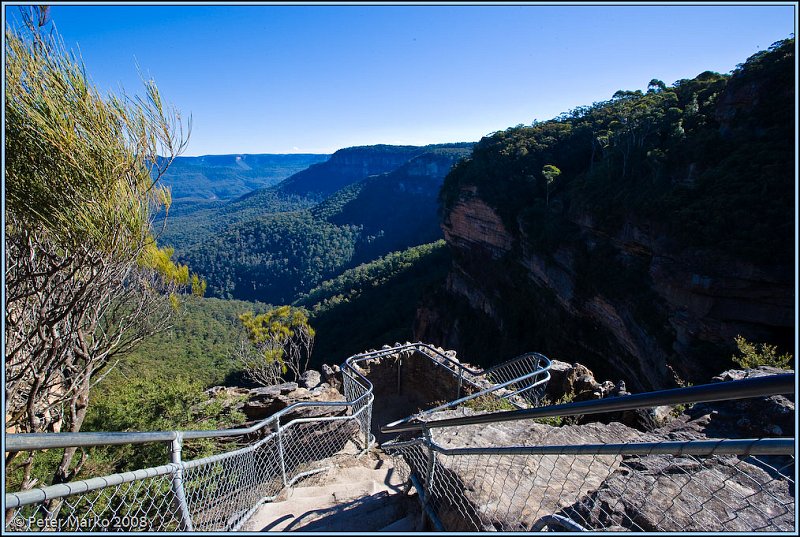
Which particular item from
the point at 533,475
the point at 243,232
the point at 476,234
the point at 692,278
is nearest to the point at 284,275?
the point at 243,232

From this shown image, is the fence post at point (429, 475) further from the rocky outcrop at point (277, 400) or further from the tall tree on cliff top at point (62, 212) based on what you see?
the rocky outcrop at point (277, 400)

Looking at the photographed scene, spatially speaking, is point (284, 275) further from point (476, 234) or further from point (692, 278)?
point (692, 278)

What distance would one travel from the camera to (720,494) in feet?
7.67

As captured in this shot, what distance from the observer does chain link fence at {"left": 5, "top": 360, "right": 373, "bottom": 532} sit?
205 centimetres

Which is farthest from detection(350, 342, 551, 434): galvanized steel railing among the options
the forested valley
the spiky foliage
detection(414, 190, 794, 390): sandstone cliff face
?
detection(414, 190, 794, 390): sandstone cliff face

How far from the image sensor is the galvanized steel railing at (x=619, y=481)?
1487 millimetres

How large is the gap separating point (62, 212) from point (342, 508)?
377 cm

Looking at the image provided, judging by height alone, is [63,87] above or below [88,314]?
above

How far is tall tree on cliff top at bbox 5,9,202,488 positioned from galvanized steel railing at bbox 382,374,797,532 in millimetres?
3664

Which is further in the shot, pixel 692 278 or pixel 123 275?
pixel 692 278

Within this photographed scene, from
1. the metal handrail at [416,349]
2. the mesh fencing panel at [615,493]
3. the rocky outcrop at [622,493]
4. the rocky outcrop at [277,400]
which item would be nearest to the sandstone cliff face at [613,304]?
the metal handrail at [416,349]

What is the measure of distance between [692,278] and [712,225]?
167 cm

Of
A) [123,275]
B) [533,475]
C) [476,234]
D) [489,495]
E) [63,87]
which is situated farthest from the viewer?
[476,234]

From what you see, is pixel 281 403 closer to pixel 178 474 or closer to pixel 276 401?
pixel 276 401
